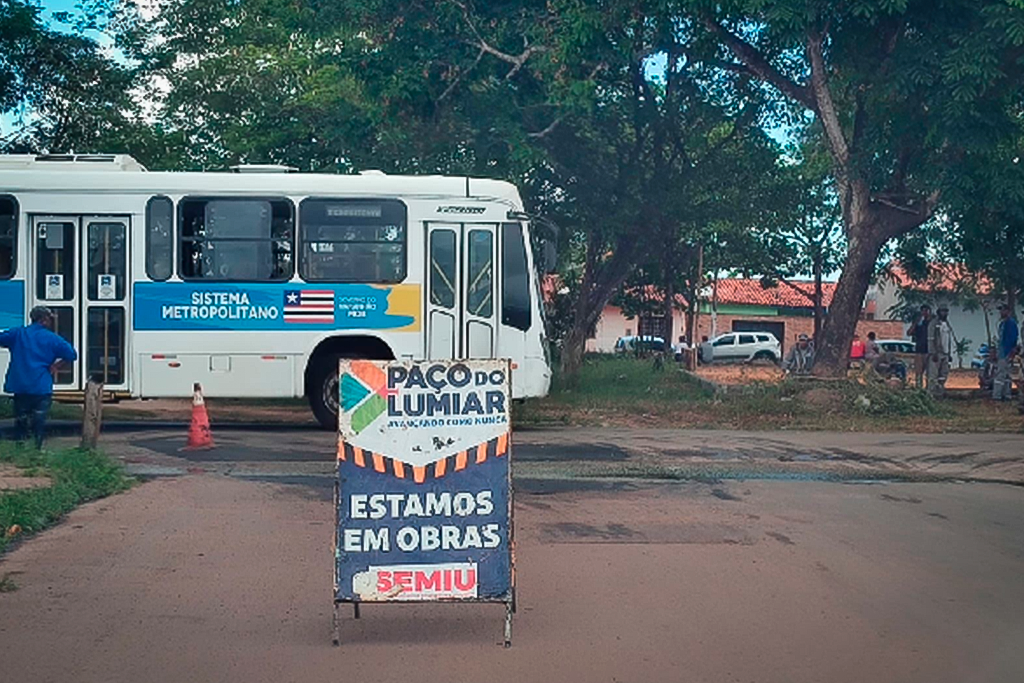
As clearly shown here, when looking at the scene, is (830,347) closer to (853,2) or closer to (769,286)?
(853,2)

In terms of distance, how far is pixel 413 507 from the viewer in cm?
658

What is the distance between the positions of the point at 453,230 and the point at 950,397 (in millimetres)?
11418

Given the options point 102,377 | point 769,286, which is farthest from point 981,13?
point 769,286

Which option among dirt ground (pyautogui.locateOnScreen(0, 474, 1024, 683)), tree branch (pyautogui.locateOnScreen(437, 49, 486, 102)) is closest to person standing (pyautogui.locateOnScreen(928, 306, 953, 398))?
tree branch (pyautogui.locateOnScreen(437, 49, 486, 102))

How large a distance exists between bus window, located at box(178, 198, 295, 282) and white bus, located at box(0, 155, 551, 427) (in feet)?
0.06

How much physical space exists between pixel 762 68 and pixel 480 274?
329 inches

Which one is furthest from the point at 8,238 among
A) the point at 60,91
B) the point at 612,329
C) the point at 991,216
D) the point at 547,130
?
the point at 612,329

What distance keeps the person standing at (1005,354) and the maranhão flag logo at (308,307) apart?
41.3 ft

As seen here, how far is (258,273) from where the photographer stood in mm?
16016

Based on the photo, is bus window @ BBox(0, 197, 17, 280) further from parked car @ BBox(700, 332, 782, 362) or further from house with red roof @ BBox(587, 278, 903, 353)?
house with red roof @ BBox(587, 278, 903, 353)

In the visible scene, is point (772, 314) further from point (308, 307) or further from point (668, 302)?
point (308, 307)

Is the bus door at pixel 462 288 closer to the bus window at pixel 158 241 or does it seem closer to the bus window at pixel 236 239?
the bus window at pixel 236 239

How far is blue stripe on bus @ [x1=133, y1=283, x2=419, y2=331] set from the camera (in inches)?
623

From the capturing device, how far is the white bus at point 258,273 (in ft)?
51.7
